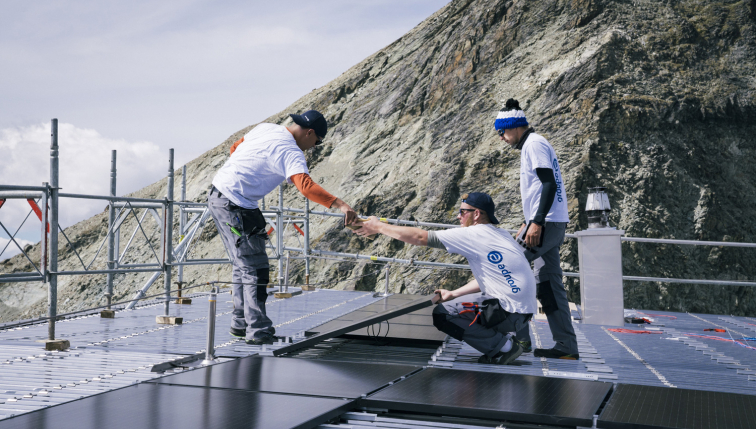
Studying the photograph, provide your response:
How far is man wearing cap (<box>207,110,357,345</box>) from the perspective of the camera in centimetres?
425

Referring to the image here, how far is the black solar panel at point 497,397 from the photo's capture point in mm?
2484

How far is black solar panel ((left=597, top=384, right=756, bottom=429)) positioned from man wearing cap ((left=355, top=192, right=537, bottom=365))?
817mm

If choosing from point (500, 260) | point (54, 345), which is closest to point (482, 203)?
point (500, 260)

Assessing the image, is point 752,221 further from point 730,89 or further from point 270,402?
point 270,402

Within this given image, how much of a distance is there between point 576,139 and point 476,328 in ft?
55.8

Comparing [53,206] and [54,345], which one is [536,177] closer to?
[54,345]

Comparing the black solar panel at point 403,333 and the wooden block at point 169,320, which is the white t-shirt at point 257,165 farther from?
the wooden block at point 169,320

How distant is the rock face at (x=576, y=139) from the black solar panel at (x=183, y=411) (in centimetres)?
1531

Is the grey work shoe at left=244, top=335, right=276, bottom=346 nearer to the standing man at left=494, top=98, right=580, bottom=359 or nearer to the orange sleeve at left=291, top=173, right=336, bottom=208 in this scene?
the orange sleeve at left=291, top=173, right=336, bottom=208

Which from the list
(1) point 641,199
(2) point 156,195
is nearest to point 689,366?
(1) point 641,199

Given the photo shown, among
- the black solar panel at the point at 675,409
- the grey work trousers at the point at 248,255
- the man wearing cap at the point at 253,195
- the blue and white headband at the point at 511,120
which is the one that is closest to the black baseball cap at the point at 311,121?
the man wearing cap at the point at 253,195

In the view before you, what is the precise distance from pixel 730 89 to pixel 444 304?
20.4m

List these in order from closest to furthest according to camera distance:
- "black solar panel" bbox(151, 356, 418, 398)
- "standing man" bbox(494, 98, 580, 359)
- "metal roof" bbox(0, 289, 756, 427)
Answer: "black solar panel" bbox(151, 356, 418, 398) < "metal roof" bbox(0, 289, 756, 427) < "standing man" bbox(494, 98, 580, 359)

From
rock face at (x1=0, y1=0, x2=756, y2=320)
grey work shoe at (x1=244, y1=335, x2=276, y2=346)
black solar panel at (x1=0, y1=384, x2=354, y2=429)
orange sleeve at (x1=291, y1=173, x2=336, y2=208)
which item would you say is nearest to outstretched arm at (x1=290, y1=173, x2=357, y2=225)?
orange sleeve at (x1=291, y1=173, x2=336, y2=208)
